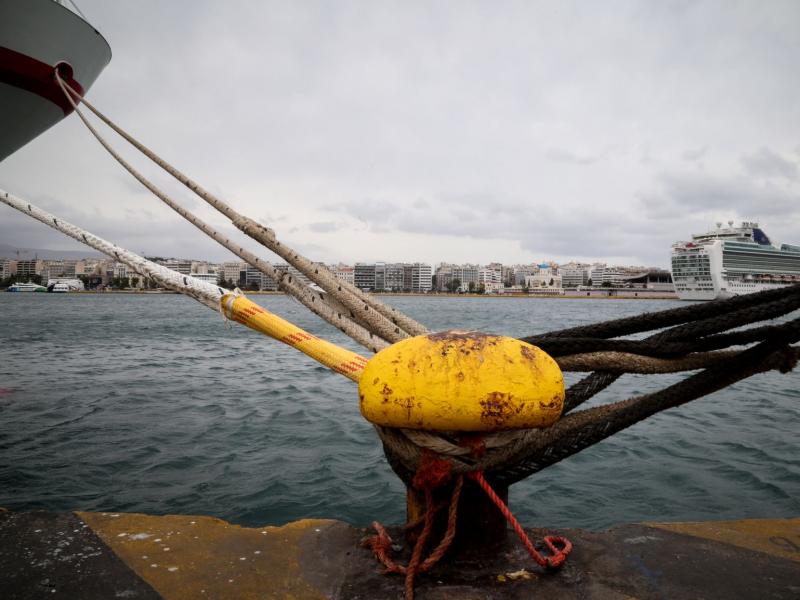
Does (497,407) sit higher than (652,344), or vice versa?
(652,344)

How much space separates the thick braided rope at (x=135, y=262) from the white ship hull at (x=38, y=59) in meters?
4.21

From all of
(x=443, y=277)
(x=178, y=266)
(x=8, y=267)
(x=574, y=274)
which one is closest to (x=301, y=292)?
(x=178, y=266)

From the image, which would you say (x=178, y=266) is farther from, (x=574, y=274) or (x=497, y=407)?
(x=574, y=274)

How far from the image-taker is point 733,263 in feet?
231

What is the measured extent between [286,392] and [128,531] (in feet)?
23.0

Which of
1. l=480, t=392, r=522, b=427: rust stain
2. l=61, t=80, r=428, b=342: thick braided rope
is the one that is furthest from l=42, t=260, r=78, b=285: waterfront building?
l=480, t=392, r=522, b=427: rust stain

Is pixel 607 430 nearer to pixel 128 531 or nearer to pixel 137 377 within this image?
pixel 128 531

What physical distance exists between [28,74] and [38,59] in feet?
0.91

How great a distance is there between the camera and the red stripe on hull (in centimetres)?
742

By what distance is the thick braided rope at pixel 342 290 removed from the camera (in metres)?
2.61

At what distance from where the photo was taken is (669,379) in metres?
11.4

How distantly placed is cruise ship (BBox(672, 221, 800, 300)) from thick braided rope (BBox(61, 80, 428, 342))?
3103 inches

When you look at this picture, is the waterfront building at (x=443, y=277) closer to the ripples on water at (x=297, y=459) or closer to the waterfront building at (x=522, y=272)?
the waterfront building at (x=522, y=272)

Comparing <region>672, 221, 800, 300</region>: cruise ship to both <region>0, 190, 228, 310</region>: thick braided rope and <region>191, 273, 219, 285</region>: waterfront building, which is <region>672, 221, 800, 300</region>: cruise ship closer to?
<region>191, 273, 219, 285</region>: waterfront building
